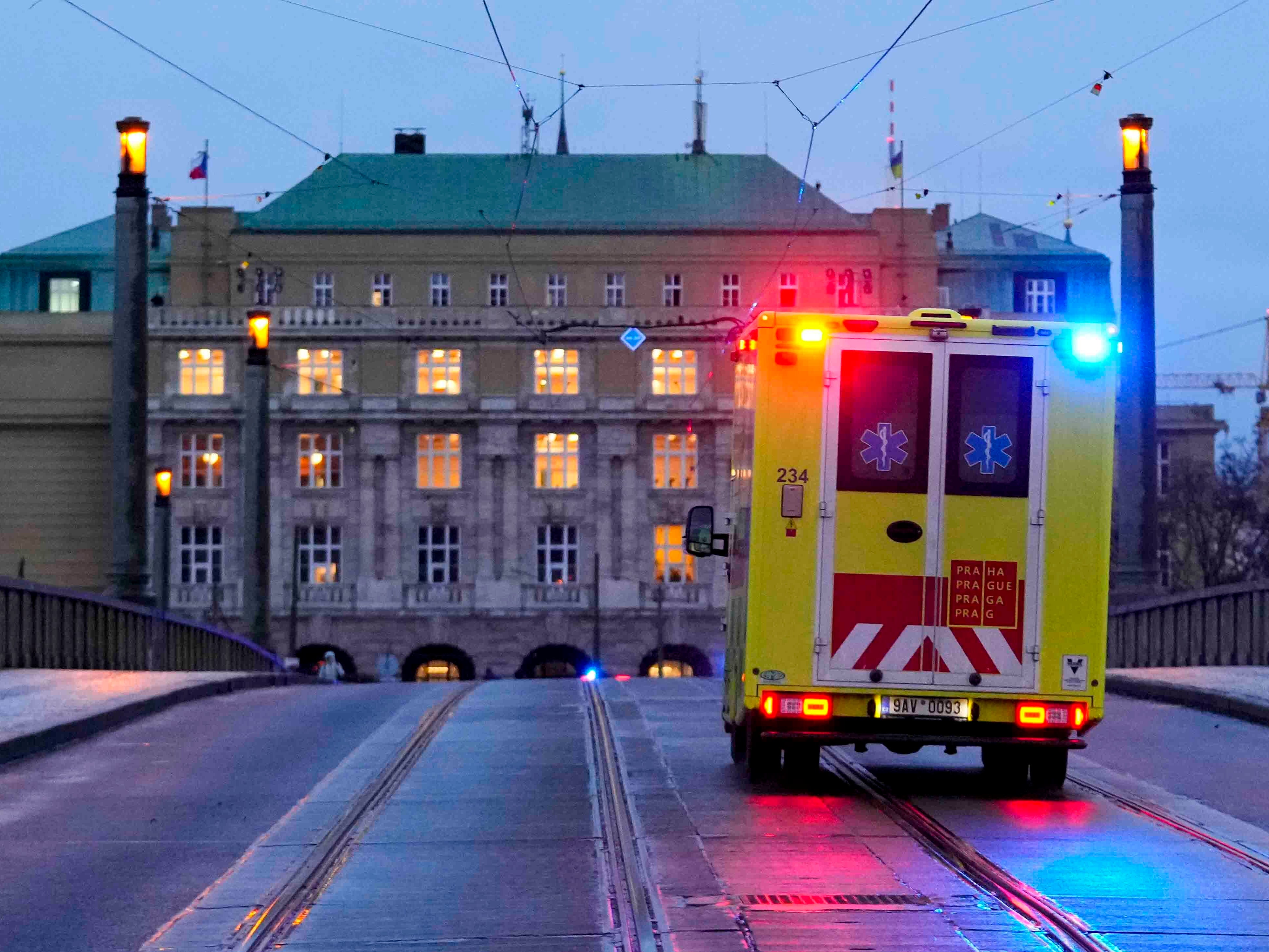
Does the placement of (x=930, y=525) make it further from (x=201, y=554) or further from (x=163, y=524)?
(x=201, y=554)

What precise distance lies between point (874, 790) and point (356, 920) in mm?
5918

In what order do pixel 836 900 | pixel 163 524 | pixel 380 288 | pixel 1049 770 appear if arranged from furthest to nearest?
pixel 380 288
pixel 163 524
pixel 1049 770
pixel 836 900

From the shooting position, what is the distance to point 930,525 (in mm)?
13906

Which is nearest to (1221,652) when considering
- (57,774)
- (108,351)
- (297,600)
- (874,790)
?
(874,790)

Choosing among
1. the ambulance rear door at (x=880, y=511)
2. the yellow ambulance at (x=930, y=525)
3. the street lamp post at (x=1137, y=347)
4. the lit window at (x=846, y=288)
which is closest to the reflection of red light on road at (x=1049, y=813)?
the yellow ambulance at (x=930, y=525)

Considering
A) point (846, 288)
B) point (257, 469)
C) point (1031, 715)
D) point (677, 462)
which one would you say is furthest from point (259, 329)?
point (677, 462)

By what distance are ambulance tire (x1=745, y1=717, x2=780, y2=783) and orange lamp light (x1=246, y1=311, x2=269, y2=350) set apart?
24.3 m

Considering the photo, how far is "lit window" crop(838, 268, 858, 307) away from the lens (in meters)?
75.2

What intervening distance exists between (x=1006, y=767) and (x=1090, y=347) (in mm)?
3413

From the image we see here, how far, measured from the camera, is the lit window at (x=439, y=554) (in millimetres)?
79625

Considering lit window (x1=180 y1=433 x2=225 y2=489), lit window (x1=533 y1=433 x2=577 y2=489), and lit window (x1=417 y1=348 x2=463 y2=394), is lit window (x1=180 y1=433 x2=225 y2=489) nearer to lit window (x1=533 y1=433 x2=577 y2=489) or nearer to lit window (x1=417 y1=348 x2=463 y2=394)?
lit window (x1=417 y1=348 x2=463 y2=394)

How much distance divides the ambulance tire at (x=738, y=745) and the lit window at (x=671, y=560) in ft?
202

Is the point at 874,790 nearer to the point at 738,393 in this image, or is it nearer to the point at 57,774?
the point at 738,393

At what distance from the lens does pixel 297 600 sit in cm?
7550
